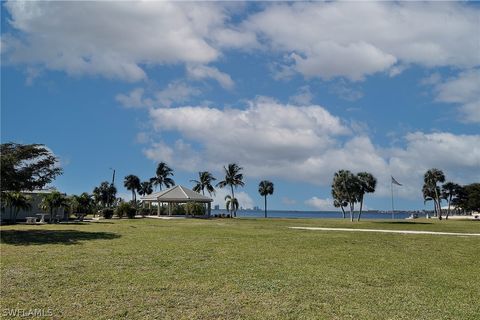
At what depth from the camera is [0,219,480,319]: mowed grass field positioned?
875cm

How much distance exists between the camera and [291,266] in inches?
554

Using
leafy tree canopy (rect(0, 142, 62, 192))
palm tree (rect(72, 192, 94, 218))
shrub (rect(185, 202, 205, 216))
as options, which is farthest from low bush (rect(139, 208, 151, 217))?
leafy tree canopy (rect(0, 142, 62, 192))

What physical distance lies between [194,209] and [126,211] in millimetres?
12466

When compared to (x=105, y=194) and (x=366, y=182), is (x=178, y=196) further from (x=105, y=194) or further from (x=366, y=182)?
(x=105, y=194)

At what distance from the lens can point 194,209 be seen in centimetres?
7038

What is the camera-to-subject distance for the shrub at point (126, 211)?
61344 millimetres

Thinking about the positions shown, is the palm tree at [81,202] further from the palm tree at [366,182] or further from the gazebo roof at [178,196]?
the palm tree at [366,182]

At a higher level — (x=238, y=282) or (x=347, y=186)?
(x=347, y=186)

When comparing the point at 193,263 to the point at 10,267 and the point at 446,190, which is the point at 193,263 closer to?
the point at 10,267

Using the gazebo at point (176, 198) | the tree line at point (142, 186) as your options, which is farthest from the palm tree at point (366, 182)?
the gazebo at point (176, 198)

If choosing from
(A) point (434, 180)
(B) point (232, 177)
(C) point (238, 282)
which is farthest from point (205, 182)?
(C) point (238, 282)

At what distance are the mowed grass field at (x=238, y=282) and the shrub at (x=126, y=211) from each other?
42.8 metres

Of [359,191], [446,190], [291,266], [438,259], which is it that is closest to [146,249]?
[291,266]

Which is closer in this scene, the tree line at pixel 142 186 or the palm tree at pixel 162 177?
the tree line at pixel 142 186
